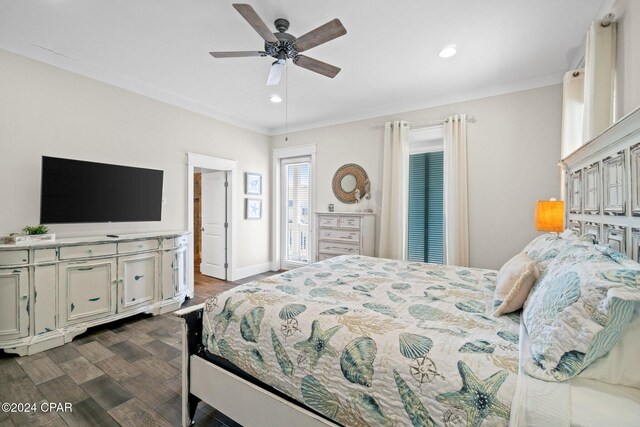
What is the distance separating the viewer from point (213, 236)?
5.23m

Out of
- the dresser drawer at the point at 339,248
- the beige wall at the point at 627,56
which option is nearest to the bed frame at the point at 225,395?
the beige wall at the point at 627,56

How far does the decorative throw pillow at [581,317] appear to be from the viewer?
0.85 metres

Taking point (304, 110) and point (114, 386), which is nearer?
point (114, 386)

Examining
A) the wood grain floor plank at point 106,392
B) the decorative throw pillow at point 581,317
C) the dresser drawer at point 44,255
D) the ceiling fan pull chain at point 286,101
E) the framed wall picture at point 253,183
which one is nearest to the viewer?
the decorative throw pillow at point 581,317

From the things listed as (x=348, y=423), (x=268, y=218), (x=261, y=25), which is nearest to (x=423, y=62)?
(x=261, y=25)

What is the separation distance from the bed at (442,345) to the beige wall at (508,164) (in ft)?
5.00

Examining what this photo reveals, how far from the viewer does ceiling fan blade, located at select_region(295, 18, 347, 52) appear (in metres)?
1.95

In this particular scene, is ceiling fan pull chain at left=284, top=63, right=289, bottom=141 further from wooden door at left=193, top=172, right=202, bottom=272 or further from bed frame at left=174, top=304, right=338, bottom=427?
bed frame at left=174, top=304, right=338, bottom=427

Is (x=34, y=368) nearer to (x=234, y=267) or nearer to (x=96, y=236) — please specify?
(x=96, y=236)

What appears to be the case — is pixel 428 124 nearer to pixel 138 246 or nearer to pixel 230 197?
pixel 230 197

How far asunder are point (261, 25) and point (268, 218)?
4080 millimetres

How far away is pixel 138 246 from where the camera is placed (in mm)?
3256

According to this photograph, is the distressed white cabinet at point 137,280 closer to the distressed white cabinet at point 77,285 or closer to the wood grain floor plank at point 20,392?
the distressed white cabinet at point 77,285

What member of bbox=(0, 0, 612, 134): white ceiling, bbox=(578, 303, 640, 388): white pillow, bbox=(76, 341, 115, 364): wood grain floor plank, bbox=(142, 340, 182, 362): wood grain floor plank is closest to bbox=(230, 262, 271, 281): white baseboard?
bbox=(142, 340, 182, 362): wood grain floor plank
